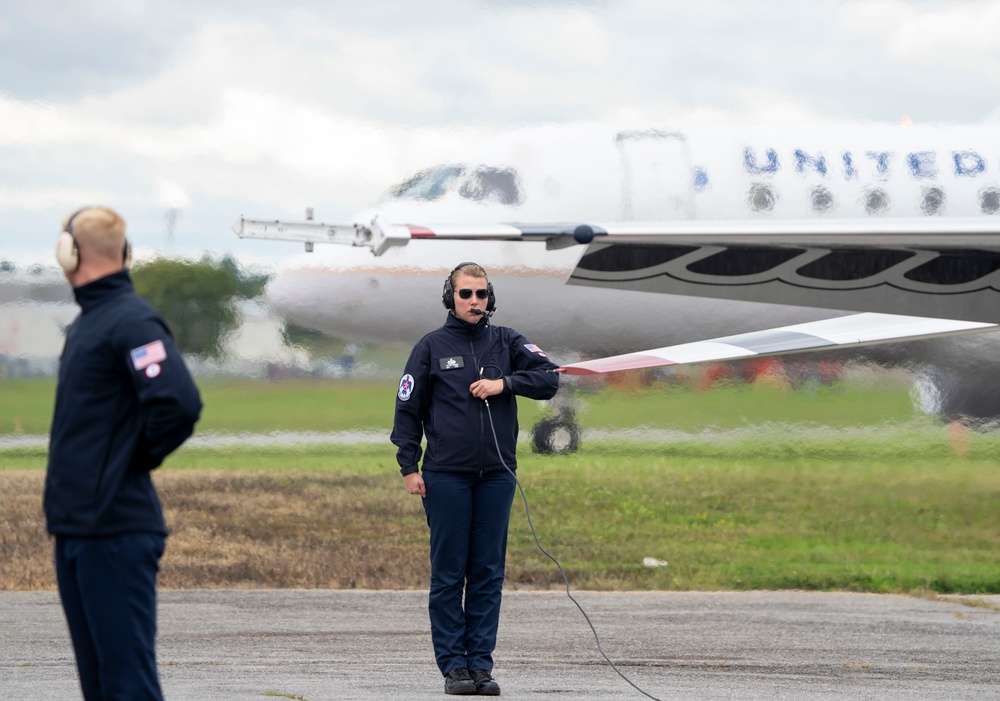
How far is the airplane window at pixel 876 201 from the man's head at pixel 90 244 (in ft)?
40.8

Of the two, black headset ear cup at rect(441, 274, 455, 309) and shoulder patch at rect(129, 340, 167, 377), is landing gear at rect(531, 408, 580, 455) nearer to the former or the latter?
black headset ear cup at rect(441, 274, 455, 309)

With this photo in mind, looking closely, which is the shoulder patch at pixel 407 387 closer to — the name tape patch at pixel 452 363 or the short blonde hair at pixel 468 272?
the name tape patch at pixel 452 363

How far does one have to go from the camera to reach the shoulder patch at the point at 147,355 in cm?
445

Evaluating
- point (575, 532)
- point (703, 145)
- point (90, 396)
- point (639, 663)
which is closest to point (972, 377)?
point (703, 145)

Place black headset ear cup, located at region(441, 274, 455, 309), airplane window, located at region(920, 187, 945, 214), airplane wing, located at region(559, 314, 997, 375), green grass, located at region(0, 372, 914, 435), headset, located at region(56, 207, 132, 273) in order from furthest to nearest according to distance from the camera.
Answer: airplane window, located at region(920, 187, 945, 214)
green grass, located at region(0, 372, 914, 435)
airplane wing, located at region(559, 314, 997, 375)
black headset ear cup, located at region(441, 274, 455, 309)
headset, located at region(56, 207, 132, 273)

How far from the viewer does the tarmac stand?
7.22 metres

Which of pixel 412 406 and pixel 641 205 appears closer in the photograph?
pixel 412 406

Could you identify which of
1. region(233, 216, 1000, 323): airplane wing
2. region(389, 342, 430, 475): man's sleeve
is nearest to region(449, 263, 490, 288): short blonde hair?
region(389, 342, 430, 475): man's sleeve

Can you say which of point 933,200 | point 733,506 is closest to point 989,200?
point 933,200

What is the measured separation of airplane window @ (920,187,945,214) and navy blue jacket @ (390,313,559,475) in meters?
9.77

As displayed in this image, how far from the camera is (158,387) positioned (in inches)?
174

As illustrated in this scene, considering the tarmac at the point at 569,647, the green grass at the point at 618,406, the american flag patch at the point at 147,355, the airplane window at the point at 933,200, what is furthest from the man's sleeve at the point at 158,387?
the airplane window at the point at 933,200

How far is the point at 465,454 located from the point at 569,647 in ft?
A: 6.30

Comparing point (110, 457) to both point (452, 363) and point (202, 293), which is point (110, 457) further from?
point (202, 293)
